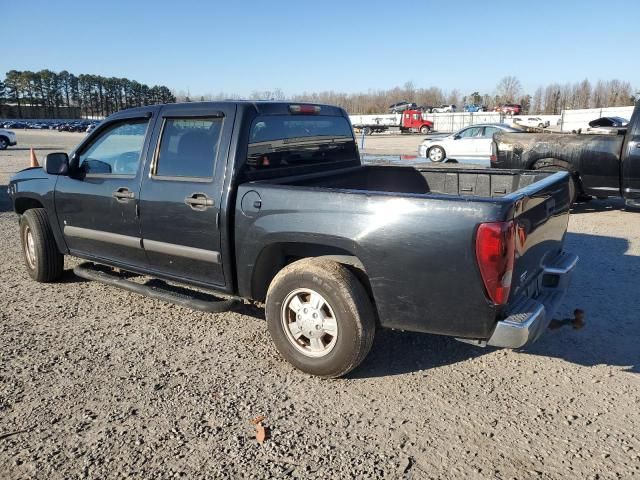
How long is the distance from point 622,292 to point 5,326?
5710 millimetres

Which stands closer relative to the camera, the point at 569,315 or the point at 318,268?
the point at 318,268

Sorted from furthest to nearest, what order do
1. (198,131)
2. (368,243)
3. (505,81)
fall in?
1. (505,81)
2. (198,131)
3. (368,243)

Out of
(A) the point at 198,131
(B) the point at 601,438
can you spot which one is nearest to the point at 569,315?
(B) the point at 601,438

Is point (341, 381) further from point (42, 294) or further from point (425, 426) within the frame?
point (42, 294)

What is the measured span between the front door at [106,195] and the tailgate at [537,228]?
9.70ft

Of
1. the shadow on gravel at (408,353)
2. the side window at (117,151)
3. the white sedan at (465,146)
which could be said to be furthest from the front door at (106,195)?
the white sedan at (465,146)

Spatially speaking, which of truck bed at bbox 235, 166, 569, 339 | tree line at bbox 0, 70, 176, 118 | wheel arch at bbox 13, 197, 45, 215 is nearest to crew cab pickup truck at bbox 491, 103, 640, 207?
truck bed at bbox 235, 166, 569, 339

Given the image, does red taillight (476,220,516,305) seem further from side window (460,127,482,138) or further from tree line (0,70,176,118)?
tree line (0,70,176,118)

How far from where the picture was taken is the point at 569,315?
446 centimetres

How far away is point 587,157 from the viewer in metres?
8.56

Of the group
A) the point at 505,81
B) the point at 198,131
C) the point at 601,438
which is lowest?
the point at 601,438

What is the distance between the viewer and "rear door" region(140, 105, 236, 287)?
12.3 feet

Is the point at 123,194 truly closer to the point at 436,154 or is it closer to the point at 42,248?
the point at 42,248

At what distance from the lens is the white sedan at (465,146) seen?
1802 cm
